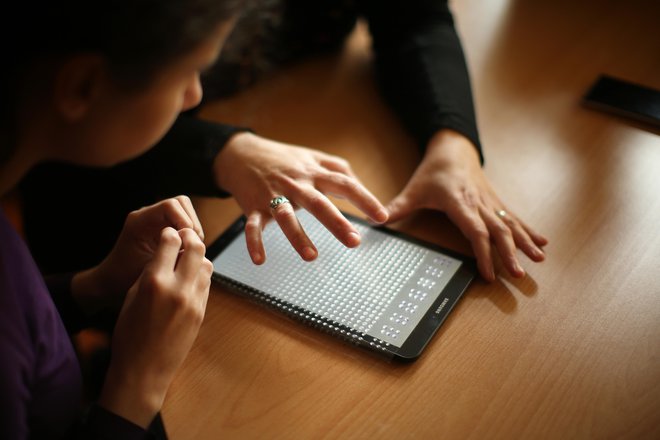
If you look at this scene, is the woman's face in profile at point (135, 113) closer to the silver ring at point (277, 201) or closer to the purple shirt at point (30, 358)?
the purple shirt at point (30, 358)

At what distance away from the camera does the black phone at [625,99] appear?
115 cm

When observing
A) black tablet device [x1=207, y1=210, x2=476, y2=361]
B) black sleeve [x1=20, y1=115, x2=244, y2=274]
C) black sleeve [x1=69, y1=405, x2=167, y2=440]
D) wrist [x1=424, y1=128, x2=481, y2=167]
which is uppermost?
wrist [x1=424, y1=128, x2=481, y2=167]

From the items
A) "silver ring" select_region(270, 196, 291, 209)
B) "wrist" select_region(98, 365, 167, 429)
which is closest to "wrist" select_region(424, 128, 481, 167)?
"silver ring" select_region(270, 196, 291, 209)

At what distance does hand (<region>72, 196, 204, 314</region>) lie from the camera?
867 millimetres

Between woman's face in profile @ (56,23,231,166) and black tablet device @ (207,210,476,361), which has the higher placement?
woman's face in profile @ (56,23,231,166)

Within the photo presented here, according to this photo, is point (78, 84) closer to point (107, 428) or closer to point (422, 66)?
point (107, 428)

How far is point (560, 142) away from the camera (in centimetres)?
113

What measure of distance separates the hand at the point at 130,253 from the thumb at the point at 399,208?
280 mm

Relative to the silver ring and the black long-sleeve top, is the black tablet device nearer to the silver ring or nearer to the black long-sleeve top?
the silver ring

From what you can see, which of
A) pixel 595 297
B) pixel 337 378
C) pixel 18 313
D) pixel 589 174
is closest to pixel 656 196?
pixel 589 174

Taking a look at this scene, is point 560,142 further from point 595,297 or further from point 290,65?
point 290,65

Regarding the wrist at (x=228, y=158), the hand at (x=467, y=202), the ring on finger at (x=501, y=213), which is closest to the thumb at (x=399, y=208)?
the hand at (x=467, y=202)

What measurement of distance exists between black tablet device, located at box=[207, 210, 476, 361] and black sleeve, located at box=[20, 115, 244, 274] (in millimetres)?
190

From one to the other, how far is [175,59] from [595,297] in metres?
0.60
